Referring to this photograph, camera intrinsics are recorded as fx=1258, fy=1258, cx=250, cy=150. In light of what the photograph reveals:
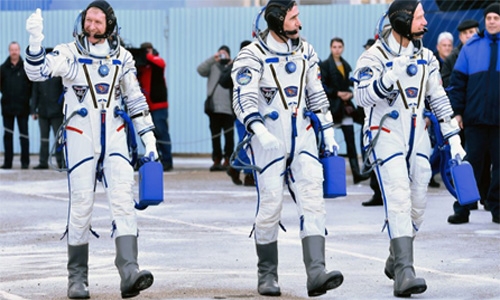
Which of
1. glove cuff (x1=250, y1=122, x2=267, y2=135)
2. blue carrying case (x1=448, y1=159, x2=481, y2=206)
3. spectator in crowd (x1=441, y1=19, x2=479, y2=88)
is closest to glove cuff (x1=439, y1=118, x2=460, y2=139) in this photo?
blue carrying case (x1=448, y1=159, x2=481, y2=206)

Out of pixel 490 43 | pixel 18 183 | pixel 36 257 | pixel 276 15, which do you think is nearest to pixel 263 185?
pixel 276 15

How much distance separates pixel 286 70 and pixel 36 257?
304 centimetres

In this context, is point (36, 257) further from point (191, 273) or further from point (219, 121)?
point (219, 121)

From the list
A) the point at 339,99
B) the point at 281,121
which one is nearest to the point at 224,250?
the point at 281,121

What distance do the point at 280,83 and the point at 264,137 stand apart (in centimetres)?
46

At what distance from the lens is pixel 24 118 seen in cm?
2062

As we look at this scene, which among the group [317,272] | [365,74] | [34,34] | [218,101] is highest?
[34,34]

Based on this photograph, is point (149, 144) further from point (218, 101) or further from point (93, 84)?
point (218, 101)

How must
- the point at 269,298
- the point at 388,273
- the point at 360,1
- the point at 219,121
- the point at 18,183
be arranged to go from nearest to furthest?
the point at 269,298, the point at 388,273, the point at 18,183, the point at 219,121, the point at 360,1

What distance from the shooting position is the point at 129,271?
7656mm

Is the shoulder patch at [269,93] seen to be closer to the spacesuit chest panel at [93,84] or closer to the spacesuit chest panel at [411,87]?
the spacesuit chest panel at [411,87]

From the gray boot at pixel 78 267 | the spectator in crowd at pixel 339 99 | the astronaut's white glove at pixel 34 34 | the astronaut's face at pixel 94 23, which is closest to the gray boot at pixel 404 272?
the gray boot at pixel 78 267

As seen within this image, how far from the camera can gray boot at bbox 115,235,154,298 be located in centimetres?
749

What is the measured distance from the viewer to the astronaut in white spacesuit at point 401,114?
26.9 feet
